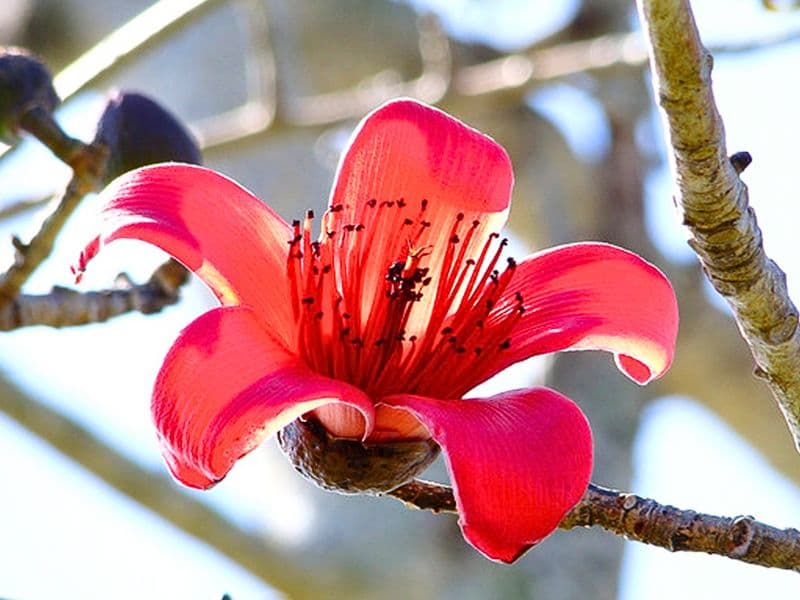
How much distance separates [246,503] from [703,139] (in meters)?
3.32

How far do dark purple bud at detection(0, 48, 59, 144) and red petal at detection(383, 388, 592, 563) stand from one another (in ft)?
2.08

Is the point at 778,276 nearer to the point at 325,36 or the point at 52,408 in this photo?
the point at 52,408

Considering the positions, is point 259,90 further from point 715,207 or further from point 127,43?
point 715,207

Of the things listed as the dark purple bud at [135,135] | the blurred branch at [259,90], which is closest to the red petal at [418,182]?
the dark purple bud at [135,135]

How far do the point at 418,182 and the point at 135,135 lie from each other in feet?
1.23

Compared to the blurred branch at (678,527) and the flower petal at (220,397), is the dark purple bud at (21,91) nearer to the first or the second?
the flower petal at (220,397)

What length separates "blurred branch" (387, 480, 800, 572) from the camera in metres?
1.28

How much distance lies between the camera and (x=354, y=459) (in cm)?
139

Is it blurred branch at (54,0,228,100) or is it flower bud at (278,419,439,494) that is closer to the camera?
flower bud at (278,419,439,494)

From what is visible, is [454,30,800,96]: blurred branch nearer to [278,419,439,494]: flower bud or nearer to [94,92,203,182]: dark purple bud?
[94,92,203,182]: dark purple bud

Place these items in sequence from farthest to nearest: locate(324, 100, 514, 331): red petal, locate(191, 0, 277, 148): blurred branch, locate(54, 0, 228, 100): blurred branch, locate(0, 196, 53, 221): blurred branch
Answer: locate(191, 0, 277, 148): blurred branch → locate(0, 196, 53, 221): blurred branch → locate(54, 0, 228, 100): blurred branch → locate(324, 100, 514, 331): red petal

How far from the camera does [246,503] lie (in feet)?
14.2

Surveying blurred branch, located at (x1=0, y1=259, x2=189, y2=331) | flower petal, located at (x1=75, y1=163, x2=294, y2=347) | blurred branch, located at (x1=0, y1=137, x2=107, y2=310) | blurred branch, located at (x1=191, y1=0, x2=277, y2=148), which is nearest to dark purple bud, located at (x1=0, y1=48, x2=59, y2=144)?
blurred branch, located at (x1=0, y1=137, x2=107, y2=310)

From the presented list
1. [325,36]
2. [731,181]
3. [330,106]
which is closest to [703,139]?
[731,181]
